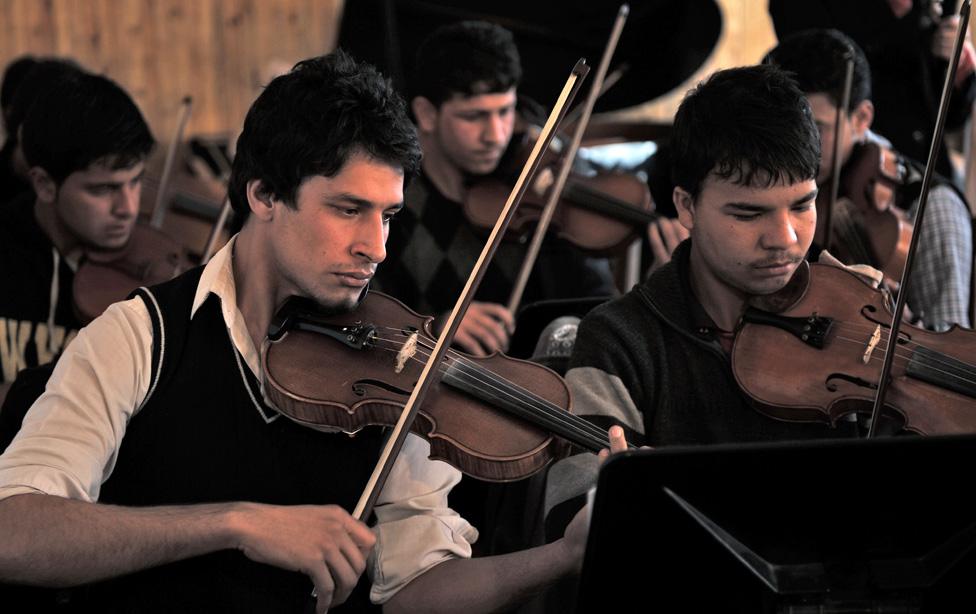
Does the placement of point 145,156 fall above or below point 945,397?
above

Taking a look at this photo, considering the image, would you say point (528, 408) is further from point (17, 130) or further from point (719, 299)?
point (17, 130)

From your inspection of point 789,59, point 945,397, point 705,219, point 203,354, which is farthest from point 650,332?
point 789,59

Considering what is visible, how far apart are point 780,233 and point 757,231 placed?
0.11 feet

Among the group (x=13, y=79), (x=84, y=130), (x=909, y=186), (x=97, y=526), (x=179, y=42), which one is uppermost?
(x=179, y=42)

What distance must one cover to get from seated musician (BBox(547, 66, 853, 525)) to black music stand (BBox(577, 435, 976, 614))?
19.0 inches

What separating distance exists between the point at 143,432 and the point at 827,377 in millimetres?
880

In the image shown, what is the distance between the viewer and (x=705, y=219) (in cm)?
179

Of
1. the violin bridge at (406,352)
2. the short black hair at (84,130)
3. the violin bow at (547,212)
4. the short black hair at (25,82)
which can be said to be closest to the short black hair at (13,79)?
the short black hair at (25,82)

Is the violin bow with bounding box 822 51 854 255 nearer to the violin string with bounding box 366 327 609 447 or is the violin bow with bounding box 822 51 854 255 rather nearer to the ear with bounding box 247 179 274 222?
the violin string with bounding box 366 327 609 447

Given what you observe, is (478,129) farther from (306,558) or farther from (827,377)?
(306,558)

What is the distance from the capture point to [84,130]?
7.74 feet

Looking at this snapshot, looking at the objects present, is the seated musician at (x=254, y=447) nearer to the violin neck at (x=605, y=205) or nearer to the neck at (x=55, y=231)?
the neck at (x=55, y=231)

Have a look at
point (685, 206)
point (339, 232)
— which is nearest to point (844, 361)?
point (685, 206)

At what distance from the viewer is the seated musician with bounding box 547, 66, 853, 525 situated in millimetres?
1721
